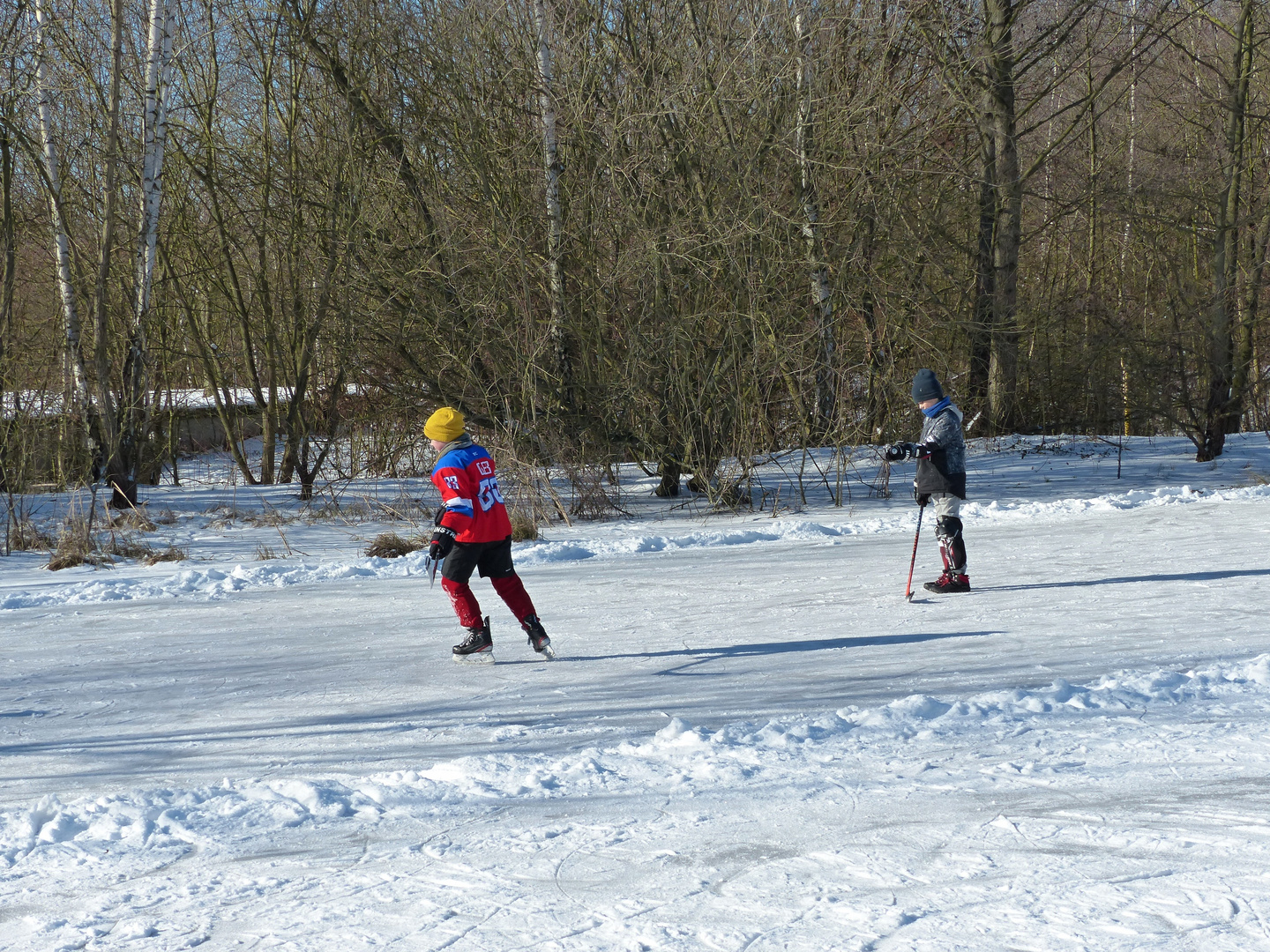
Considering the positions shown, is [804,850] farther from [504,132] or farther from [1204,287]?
[1204,287]

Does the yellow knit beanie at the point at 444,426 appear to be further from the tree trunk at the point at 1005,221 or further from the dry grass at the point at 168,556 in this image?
the tree trunk at the point at 1005,221

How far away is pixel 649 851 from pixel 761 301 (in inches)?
409

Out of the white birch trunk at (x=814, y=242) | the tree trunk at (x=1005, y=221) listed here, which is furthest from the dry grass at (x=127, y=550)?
the tree trunk at (x=1005, y=221)

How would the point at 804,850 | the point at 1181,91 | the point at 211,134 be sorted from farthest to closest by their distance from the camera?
the point at 1181,91
the point at 211,134
the point at 804,850

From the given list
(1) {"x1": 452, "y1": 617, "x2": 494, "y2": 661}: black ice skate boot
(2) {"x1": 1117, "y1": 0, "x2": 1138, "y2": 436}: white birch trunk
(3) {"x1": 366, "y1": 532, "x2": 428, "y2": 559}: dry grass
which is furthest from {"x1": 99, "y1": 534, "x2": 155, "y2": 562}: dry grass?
(2) {"x1": 1117, "y1": 0, "x2": 1138, "y2": 436}: white birch trunk

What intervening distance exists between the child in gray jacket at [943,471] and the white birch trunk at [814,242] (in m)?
5.45

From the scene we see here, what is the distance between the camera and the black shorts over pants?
5.95 metres

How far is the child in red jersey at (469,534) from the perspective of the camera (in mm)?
5871

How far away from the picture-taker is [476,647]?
6.11m

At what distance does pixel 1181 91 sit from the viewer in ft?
74.7

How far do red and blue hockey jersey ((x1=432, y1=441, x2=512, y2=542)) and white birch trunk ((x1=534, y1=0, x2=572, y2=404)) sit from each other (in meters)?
7.46

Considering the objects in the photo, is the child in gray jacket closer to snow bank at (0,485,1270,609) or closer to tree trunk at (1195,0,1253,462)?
snow bank at (0,485,1270,609)

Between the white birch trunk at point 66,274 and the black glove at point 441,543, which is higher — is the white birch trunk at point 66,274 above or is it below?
above

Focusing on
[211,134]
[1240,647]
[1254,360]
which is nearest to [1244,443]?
[1254,360]
